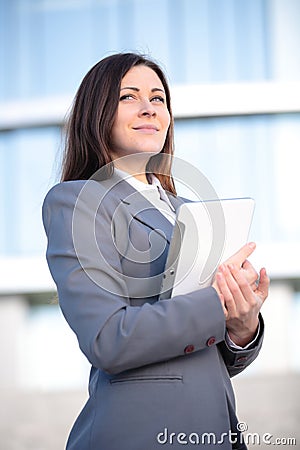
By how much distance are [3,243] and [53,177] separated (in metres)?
3.34

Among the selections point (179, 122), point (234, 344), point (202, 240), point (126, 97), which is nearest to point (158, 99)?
point (126, 97)

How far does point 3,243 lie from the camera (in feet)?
16.5

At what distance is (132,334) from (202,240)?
8.4 inches

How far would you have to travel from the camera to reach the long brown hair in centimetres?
154

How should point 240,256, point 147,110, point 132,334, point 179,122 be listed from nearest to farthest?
point 132,334, point 240,256, point 147,110, point 179,122

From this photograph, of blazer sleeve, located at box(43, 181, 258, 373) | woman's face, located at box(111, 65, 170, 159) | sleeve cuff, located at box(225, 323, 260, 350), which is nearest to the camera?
blazer sleeve, located at box(43, 181, 258, 373)

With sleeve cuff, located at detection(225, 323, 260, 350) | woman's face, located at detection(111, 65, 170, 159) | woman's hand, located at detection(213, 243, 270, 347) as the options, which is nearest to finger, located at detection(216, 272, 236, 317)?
woman's hand, located at detection(213, 243, 270, 347)

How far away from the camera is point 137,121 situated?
1.54 meters

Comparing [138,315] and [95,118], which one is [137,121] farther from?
[138,315]

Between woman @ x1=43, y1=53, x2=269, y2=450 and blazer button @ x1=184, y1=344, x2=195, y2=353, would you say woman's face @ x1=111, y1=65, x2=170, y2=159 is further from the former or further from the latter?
blazer button @ x1=184, y1=344, x2=195, y2=353

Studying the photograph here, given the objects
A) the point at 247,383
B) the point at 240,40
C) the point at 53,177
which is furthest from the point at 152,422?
the point at 240,40

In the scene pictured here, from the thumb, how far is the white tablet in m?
0.04

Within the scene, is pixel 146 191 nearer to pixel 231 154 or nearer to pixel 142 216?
pixel 142 216

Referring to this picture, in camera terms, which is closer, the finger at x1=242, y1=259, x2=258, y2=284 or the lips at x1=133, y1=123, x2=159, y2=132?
the finger at x1=242, y1=259, x2=258, y2=284
